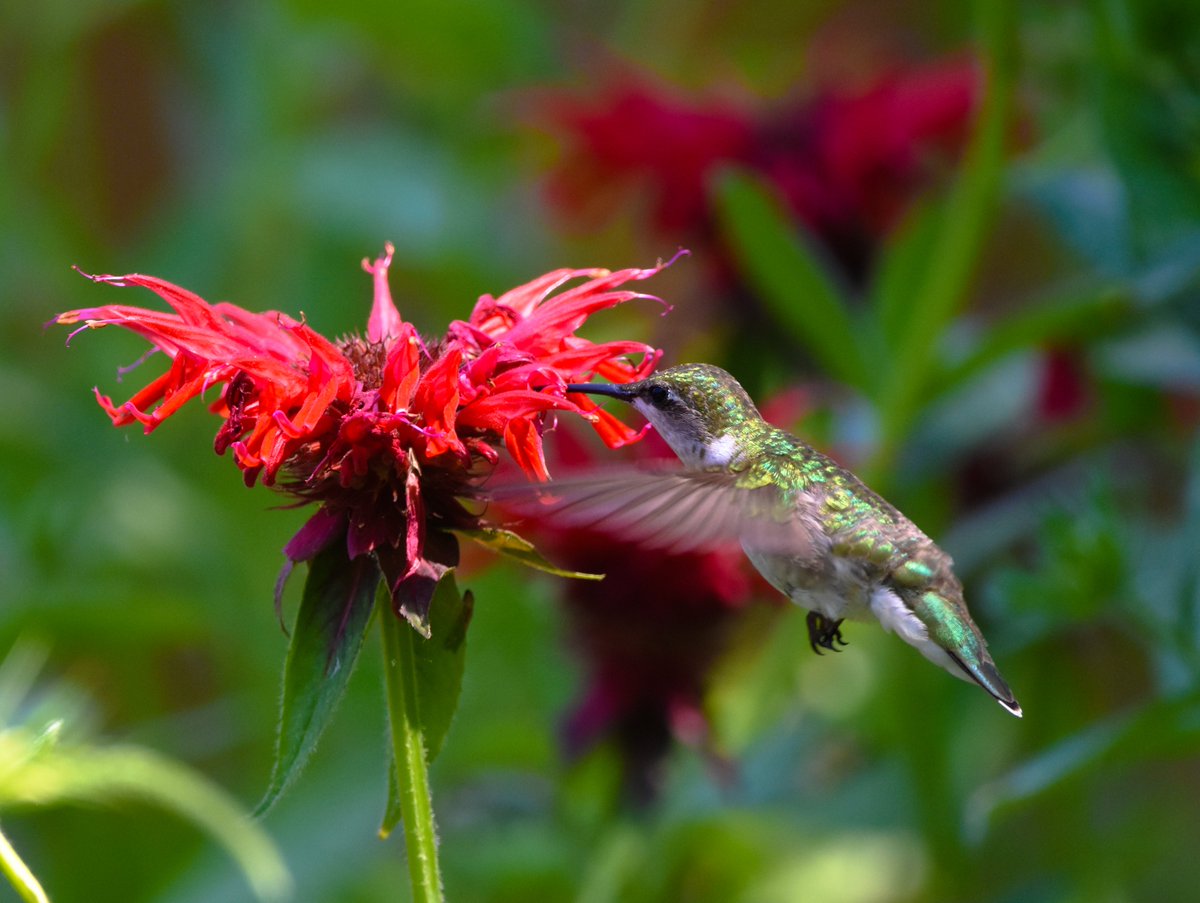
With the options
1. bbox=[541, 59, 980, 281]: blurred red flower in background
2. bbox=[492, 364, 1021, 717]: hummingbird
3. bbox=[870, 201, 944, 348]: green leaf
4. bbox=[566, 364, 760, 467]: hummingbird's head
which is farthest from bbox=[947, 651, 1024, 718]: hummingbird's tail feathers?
bbox=[541, 59, 980, 281]: blurred red flower in background

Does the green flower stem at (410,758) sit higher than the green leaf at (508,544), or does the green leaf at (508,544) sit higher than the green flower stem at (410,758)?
the green leaf at (508,544)

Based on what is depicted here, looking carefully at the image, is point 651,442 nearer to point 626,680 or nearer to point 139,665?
point 626,680

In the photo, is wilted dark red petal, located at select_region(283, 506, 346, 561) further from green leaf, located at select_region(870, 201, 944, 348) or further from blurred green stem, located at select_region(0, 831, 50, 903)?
green leaf, located at select_region(870, 201, 944, 348)

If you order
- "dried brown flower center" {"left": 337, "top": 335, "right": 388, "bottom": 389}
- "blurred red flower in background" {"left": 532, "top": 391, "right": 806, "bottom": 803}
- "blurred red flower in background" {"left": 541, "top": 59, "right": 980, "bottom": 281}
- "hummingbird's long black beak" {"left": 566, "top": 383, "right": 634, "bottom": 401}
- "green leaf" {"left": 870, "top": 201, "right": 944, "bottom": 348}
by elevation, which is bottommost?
"blurred red flower in background" {"left": 532, "top": 391, "right": 806, "bottom": 803}

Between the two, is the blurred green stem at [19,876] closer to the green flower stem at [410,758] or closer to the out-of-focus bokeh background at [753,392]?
the green flower stem at [410,758]

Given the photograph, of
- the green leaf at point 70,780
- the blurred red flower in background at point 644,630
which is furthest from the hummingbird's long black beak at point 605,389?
the blurred red flower in background at point 644,630

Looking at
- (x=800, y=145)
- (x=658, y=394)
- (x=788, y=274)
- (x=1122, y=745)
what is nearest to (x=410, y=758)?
(x=658, y=394)
